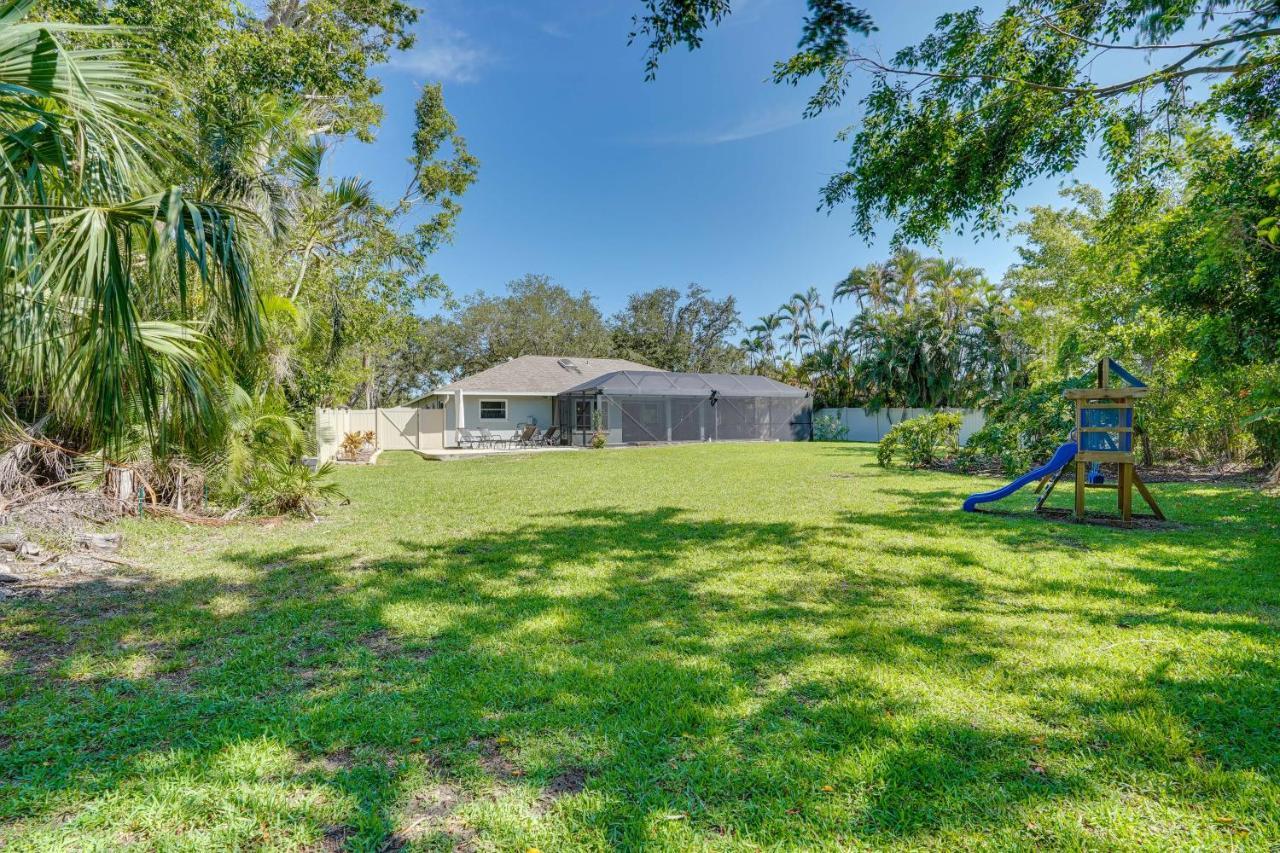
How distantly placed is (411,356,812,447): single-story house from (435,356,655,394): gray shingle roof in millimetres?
42

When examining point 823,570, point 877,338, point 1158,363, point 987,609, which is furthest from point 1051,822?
point 877,338

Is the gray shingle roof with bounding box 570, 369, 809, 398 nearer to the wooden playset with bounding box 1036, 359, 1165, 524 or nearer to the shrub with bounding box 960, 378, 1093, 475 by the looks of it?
the shrub with bounding box 960, 378, 1093, 475

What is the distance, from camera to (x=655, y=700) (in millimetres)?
2701

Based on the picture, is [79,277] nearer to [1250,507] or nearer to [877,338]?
[1250,507]

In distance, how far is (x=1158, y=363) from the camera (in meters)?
12.1

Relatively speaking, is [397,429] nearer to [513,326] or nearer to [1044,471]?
[513,326]

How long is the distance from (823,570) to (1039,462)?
8.63 m

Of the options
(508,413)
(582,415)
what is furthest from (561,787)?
(508,413)

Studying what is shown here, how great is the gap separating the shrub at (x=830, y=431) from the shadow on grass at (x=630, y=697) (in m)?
23.8

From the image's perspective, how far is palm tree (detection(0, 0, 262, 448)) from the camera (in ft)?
8.68

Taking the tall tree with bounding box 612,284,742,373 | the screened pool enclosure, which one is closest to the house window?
the screened pool enclosure

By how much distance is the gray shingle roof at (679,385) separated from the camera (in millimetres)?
22719

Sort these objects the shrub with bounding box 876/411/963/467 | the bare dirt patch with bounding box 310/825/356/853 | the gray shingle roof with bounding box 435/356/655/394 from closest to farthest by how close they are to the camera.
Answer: the bare dirt patch with bounding box 310/825/356/853, the shrub with bounding box 876/411/963/467, the gray shingle roof with bounding box 435/356/655/394

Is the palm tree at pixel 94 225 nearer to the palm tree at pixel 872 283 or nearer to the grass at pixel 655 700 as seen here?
the grass at pixel 655 700
